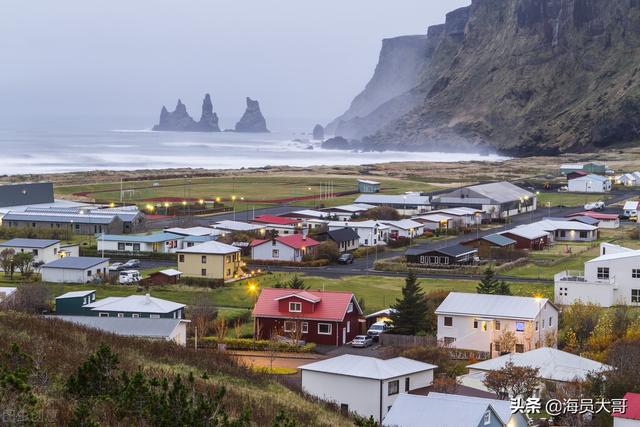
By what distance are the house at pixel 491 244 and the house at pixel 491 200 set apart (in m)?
16.6

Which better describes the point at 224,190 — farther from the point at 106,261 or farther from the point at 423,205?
the point at 106,261

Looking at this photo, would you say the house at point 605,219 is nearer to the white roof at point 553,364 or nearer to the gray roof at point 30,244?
the gray roof at point 30,244

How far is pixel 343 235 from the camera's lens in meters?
55.5

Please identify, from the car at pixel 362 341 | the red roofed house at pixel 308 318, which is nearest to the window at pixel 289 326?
the red roofed house at pixel 308 318

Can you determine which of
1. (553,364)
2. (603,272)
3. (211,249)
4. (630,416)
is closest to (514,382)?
(553,364)

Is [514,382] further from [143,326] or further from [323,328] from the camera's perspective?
[323,328]

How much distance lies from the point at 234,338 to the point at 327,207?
44.4m

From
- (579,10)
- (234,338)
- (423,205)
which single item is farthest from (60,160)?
(234,338)

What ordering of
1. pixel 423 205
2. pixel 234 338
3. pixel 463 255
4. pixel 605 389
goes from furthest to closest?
→ pixel 423 205 < pixel 463 255 < pixel 234 338 < pixel 605 389

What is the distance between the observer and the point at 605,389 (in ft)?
69.1

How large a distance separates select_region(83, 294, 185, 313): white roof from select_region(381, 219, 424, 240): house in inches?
1092

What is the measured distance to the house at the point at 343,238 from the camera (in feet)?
178

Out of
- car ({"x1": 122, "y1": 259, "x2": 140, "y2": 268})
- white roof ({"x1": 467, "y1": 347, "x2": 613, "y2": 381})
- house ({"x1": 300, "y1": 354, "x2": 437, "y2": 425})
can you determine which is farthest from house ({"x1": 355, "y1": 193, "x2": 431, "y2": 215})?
house ({"x1": 300, "y1": 354, "x2": 437, "y2": 425})

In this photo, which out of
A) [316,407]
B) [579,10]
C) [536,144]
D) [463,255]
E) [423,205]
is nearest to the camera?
[316,407]
